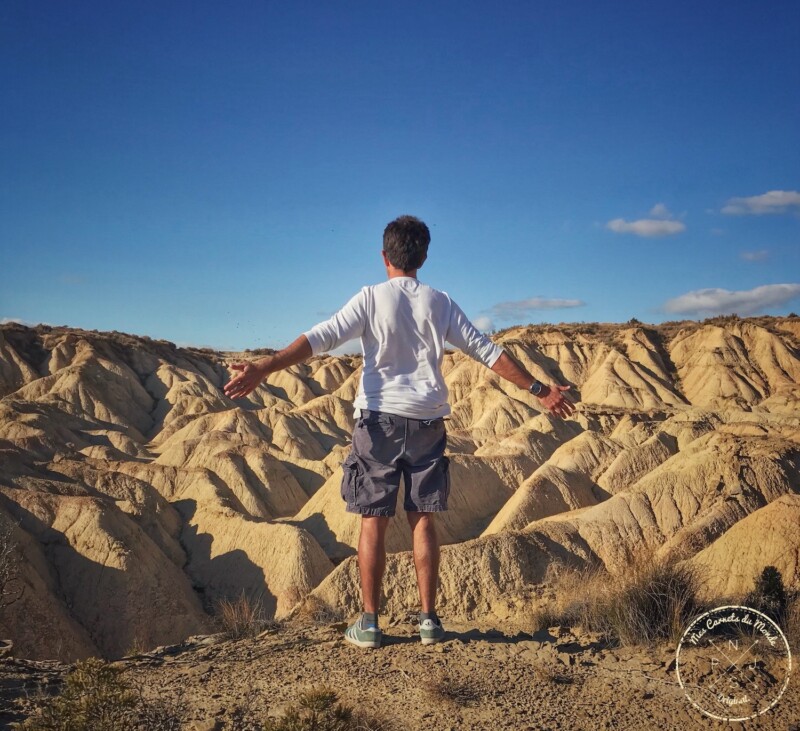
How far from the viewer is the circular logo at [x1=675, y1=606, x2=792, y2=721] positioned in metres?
3.92

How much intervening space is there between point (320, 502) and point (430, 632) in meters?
22.2

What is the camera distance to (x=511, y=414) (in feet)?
144

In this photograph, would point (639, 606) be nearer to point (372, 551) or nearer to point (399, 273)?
point (372, 551)

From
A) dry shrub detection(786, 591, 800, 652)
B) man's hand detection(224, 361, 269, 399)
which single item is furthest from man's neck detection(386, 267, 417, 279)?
dry shrub detection(786, 591, 800, 652)

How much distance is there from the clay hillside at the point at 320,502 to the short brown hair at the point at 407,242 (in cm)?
358

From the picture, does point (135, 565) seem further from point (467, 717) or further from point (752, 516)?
point (467, 717)

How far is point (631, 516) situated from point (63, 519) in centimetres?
1560

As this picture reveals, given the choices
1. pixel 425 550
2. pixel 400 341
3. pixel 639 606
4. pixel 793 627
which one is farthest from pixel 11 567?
pixel 793 627

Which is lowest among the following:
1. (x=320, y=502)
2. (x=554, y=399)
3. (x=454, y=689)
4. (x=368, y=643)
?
(x=320, y=502)

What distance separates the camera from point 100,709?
3629mm

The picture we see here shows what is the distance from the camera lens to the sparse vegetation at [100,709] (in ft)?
11.5

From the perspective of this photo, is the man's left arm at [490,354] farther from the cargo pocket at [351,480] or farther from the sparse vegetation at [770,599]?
the sparse vegetation at [770,599]

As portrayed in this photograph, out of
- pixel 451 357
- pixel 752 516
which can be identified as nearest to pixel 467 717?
pixel 752 516

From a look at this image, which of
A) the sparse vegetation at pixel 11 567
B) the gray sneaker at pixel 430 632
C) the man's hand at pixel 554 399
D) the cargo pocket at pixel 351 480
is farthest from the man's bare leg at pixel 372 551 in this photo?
the sparse vegetation at pixel 11 567
